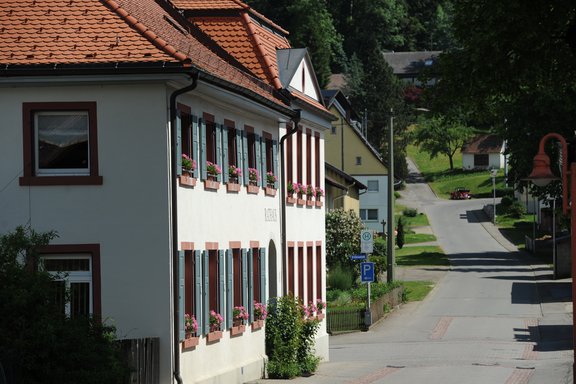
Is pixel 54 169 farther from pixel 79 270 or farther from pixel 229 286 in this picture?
pixel 229 286

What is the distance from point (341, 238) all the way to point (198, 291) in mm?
38494

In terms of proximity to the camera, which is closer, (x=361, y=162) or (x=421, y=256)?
(x=421, y=256)

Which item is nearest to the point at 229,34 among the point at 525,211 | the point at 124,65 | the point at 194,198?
the point at 194,198

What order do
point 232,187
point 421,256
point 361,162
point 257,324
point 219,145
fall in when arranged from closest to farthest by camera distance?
point 219,145 < point 232,187 < point 257,324 < point 421,256 < point 361,162

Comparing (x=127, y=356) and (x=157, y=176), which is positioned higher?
(x=157, y=176)

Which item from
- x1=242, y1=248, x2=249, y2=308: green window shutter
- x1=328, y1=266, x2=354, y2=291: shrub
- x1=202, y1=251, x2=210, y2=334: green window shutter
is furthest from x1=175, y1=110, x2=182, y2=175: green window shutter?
x1=328, y1=266, x2=354, y2=291: shrub

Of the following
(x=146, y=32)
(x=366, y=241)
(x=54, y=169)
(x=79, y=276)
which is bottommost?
(x=79, y=276)

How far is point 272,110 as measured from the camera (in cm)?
2889

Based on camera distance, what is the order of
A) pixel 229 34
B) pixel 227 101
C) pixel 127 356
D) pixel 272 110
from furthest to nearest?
pixel 229 34 < pixel 272 110 < pixel 227 101 < pixel 127 356

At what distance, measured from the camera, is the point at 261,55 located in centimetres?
3284

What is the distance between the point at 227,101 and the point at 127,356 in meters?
6.52

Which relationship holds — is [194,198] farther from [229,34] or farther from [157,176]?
[229,34]

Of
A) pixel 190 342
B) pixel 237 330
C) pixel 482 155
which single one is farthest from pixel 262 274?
pixel 482 155

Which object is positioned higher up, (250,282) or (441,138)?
(441,138)
